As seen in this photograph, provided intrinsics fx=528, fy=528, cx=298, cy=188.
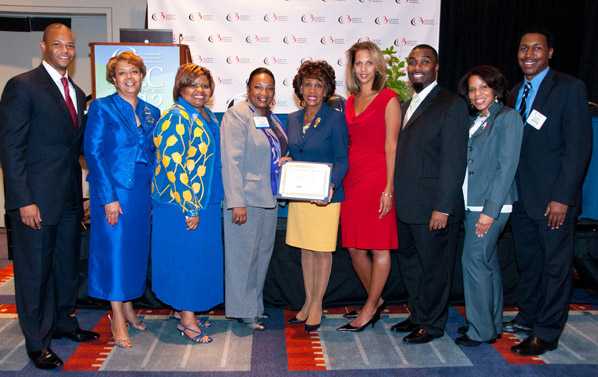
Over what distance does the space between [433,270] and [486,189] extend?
22.3 inches

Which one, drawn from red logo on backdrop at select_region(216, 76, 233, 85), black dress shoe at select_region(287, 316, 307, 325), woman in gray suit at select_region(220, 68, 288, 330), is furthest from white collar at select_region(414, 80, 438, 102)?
red logo on backdrop at select_region(216, 76, 233, 85)

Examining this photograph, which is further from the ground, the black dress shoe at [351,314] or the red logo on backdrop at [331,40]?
the red logo on backdrop at [331,40]

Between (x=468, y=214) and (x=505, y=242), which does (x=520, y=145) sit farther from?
(x=505, y=242)

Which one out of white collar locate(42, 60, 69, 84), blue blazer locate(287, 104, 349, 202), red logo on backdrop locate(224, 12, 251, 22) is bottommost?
blue blazer locate(287, 104, 349, 202)

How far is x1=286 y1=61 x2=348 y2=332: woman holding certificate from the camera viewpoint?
3158 mm

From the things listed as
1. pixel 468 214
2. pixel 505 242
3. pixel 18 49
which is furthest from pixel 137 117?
pixel 18 49

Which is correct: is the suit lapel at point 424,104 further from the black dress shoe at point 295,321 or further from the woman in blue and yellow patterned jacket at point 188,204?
the black dress shoe at point 295,321

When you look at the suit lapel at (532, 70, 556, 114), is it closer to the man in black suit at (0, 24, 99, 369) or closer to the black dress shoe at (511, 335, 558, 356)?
the black dress shoe at (511, 335, 558, 356)

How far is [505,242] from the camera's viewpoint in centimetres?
391

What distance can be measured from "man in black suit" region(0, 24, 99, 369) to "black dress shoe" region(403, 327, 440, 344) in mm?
1981

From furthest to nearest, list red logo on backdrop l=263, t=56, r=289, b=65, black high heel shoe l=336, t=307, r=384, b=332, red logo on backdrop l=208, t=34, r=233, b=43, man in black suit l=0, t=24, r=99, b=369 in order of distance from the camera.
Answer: red logo on backdrop l=263, t=56, r=289, b=65
red logo on backdrop l=208, t=34, r=233, b=43
black high heel shoe l=336, t=307, r=384, b=332
man in black suit l=0, t=24, r=99, b=369

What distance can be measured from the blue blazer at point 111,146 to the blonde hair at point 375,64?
4.26 feet

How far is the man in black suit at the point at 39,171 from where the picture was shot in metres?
2.71

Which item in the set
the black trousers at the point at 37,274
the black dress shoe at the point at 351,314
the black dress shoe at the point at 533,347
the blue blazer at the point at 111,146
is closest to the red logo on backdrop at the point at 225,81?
the blue blazer at the point at 111,146
